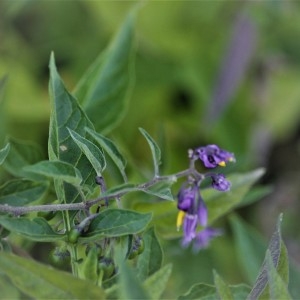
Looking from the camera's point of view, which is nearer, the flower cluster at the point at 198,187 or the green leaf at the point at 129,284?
the green leaf at the point at 129,284

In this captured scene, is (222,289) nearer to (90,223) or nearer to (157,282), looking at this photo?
(157,282)

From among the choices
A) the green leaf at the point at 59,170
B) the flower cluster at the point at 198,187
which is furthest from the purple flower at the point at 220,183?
the green leaf at the point at 59,170

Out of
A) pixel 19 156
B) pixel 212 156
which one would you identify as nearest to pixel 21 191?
pixel 19 156

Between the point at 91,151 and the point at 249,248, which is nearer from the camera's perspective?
the point at 91,151

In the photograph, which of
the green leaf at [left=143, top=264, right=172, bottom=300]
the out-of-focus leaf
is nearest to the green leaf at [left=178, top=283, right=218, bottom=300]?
the green leaf at [left=143, top=264, right=172, bottom=300]

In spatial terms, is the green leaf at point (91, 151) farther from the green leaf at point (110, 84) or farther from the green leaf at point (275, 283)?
the green leaf at point (110, 84)

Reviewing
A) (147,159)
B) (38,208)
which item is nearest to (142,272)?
(38,208)
